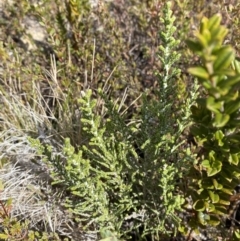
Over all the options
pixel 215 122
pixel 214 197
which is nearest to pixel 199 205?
pixel 214 197

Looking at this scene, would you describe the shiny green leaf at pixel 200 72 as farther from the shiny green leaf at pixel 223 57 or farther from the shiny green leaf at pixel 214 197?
the shiny green leaf at pixel 214 197

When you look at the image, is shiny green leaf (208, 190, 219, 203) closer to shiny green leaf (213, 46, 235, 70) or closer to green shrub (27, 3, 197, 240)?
green shrub (27, 3, 197, 240)

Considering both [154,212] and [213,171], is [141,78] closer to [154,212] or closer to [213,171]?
[154,212]

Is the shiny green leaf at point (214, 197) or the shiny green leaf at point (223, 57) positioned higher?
the shiny green leaf at point (223, 57)

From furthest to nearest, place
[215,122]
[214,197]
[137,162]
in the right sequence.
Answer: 1. [137,162]
2. [214,197]
3. [215,122]

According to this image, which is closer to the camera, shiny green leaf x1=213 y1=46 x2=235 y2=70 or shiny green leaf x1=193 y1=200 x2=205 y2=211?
shiny green leaf x1=213 y1=46 x2=235 y2=70

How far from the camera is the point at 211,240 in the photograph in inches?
84.3

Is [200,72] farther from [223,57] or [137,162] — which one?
[137,162]

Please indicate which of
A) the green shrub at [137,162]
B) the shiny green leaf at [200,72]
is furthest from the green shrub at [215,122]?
the green shrub at [137,162]

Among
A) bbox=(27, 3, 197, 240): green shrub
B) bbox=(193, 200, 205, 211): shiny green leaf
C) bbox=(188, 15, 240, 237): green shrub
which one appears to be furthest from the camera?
bbox=(193, 200, 205, 211): shiny green leaf

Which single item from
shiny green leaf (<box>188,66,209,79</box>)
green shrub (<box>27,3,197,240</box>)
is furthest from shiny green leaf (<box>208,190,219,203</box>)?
shiny green leaf (<box>188,66,209,79</box>)

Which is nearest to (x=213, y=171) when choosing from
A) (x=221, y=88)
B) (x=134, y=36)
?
(x=221, y=88)

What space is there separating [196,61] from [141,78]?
0.34m

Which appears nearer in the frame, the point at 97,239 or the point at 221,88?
the point at 221,88
